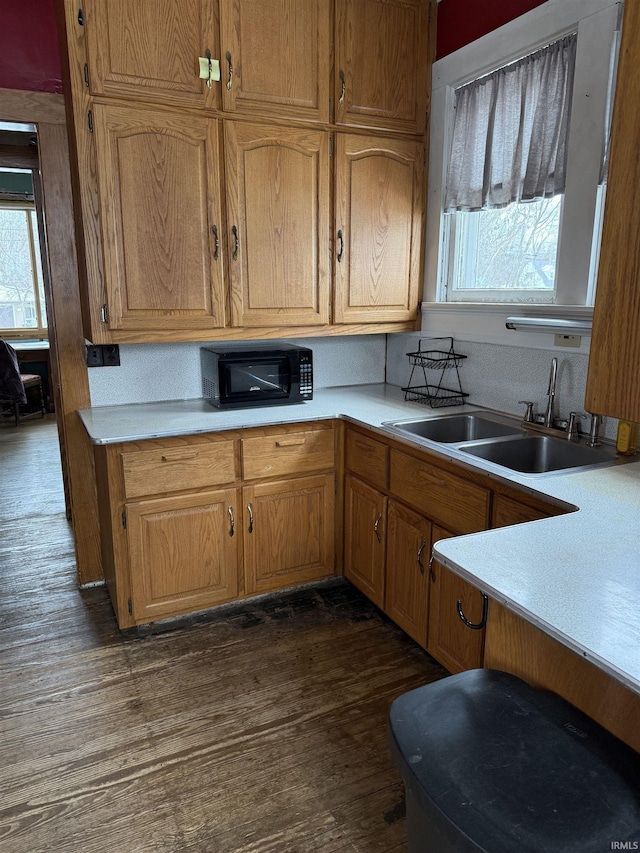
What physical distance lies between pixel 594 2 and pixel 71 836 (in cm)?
304

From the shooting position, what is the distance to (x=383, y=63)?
2.71 m

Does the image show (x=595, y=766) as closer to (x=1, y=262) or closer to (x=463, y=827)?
(x=463, y=827)

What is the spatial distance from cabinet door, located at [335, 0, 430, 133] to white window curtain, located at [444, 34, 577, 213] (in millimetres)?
236

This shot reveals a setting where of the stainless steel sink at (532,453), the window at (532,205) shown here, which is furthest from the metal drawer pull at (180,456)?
the window at (532,205)

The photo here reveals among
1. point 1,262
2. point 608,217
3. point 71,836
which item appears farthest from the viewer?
point 1,262

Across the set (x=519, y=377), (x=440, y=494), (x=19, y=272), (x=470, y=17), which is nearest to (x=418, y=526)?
(x=440, y=494)

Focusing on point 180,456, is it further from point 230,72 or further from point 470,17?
point 470,17

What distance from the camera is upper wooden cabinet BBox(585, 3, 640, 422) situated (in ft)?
2.50

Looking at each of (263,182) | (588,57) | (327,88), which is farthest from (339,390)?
(588,57)

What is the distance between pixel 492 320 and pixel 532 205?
1.60 ft

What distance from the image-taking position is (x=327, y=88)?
2613mm

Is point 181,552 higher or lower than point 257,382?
lower

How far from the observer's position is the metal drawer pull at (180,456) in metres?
2.39

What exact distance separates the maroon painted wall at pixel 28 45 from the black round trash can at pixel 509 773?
2.75 m
